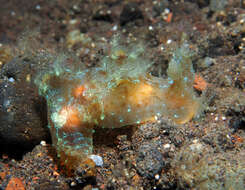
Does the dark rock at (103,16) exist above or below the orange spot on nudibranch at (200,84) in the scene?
above

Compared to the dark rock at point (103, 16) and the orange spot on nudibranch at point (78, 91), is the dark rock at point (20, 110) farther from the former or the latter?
the dark rock at point (103, 16)

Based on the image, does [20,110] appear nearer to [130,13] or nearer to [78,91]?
[78,91]

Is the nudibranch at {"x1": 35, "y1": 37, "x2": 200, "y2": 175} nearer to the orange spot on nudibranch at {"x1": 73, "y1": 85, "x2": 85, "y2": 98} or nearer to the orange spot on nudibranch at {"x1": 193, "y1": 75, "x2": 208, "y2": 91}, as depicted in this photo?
the orange spot on nudibranch at {"x1": 73, "y1": 85, "x2": 85, "y2": 98}

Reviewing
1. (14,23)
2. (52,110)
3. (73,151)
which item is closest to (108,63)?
(52,110)

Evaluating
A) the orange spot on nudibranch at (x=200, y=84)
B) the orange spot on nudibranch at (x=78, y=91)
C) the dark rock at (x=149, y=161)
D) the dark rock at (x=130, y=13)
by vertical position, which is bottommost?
the dark rock at (x=149, y=161)

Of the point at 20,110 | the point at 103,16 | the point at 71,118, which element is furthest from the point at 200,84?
the point at 103,16

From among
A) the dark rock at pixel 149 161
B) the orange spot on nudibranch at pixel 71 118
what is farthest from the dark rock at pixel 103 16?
the dark rock at pixel 149 161

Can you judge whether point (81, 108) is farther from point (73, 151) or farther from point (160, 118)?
point (160, 118)
